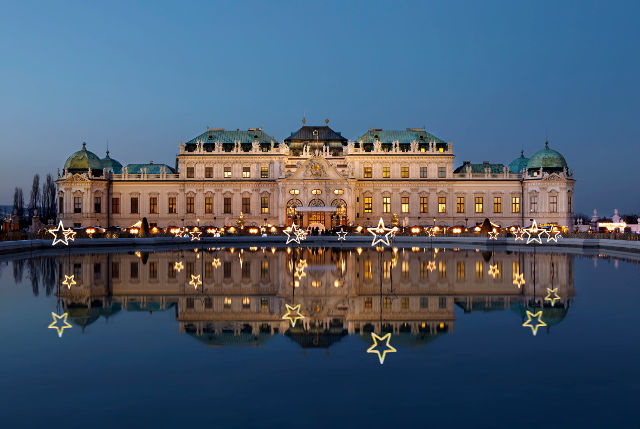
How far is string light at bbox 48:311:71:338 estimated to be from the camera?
1717 centimetres

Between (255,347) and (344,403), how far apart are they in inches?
181

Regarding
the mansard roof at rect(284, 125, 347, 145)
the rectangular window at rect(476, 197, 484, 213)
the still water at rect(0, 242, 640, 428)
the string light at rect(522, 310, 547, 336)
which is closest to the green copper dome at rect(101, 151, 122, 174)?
the mansard roof at rect(284, 125, 347, 145)

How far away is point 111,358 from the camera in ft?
45.5

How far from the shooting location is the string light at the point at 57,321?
17.2 meters

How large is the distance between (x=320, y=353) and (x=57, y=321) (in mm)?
8992

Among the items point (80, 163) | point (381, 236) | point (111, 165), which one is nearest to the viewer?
point (381, 236)

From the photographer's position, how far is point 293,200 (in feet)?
273

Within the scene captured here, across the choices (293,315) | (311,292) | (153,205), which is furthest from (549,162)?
(293,315)

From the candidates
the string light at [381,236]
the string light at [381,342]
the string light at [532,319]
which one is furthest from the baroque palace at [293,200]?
the string light at [381,342]

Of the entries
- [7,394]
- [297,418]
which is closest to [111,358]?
[7,394]

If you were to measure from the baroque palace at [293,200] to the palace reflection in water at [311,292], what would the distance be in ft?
146

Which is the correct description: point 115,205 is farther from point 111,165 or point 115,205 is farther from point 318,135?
point 318,135

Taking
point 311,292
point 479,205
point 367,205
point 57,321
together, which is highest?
point 367,205

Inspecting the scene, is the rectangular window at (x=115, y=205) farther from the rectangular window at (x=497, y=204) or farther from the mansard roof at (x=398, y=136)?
the rectangular window at (x=497, y=204)
